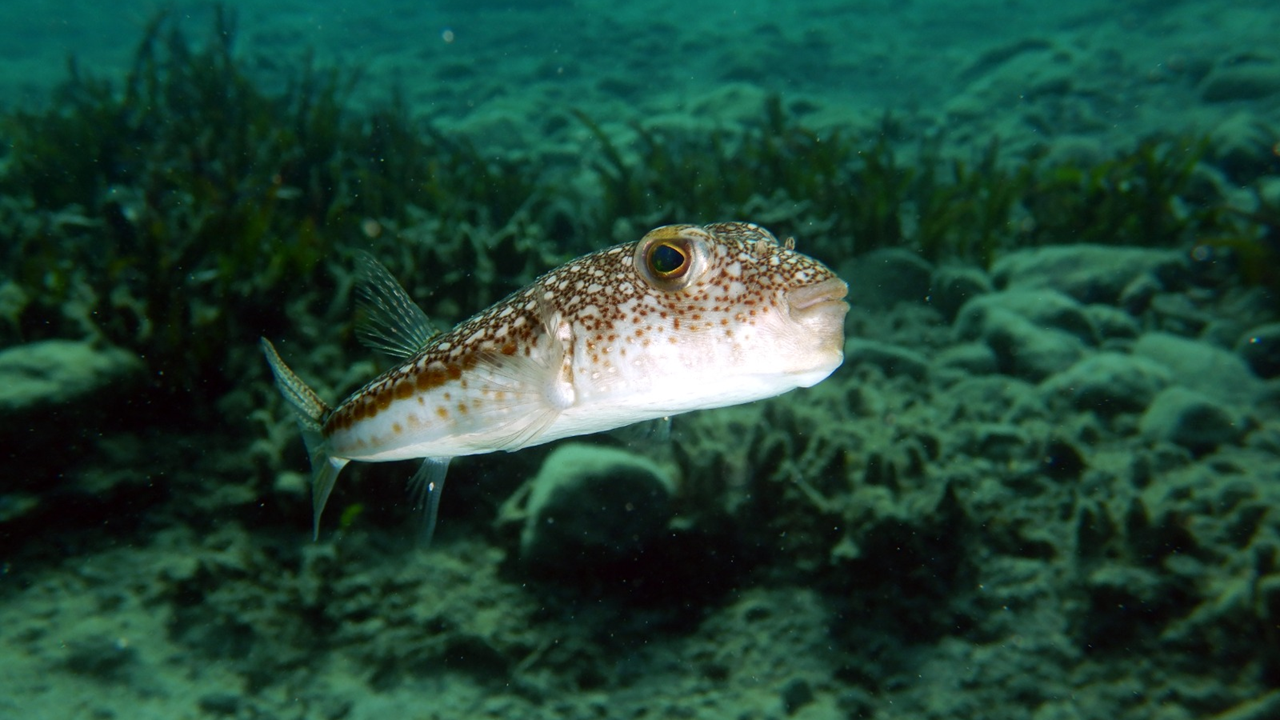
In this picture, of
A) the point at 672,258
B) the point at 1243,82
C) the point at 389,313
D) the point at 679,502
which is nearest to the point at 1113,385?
the point at 679,502

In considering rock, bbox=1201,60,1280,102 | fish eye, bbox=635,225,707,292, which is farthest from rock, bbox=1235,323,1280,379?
rock, bbox=1201,60,1280,102

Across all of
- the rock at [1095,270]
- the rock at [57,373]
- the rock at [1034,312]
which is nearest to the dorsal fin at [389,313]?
the rock at [57,373]

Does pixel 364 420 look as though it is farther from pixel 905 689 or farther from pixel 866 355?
pixel 866 355

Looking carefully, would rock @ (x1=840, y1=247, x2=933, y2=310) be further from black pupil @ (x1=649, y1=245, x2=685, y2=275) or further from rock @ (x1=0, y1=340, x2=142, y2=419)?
rock @ (x1=0, y1=340, x2=142, y2=419)

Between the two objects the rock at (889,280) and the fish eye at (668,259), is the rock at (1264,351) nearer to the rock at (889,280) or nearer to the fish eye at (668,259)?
the rock at (889,280)

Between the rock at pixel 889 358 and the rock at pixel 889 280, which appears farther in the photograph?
the rock at pixel 889 280

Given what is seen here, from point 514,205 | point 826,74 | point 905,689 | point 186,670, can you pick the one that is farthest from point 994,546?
point 826,74
